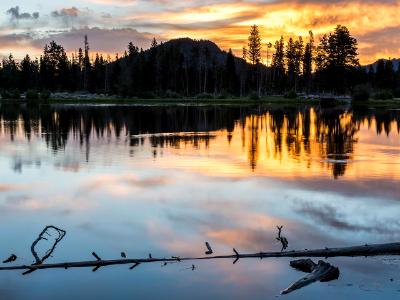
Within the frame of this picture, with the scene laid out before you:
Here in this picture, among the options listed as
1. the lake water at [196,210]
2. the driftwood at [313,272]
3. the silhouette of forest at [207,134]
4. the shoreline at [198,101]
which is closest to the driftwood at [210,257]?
the driftwood at [313,272]

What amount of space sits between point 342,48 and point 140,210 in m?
109

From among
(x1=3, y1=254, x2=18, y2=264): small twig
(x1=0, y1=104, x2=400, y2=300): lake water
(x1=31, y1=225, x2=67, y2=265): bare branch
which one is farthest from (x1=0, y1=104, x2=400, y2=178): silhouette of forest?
(x1=3, y1=254, x2=18, y2=264): small twig

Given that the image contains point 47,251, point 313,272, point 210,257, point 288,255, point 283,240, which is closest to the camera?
point 313,272

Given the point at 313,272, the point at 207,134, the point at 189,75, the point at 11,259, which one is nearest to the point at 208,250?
the point at 313,272

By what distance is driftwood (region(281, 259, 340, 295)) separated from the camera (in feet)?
38.3

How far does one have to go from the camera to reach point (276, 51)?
6117 inches

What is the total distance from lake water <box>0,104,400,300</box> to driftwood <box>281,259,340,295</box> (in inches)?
6.7

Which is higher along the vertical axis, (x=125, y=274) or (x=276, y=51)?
(x=276, y=51)

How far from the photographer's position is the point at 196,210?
61.6ft

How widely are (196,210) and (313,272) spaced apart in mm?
7266

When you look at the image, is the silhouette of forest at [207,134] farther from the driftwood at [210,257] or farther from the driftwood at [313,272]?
the driftwood at [313,272]

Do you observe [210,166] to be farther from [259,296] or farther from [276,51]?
[276,51]

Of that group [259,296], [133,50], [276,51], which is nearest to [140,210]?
[259,296]

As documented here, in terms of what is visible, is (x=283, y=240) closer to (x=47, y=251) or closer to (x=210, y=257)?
(x=210, y=257)
